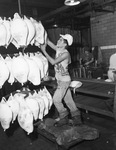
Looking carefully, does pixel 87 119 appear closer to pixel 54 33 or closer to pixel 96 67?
pixel 96 67

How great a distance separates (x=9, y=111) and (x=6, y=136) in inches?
71.7

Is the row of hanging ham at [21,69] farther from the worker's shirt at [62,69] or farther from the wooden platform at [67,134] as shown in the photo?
the wooden platform at [67,134]

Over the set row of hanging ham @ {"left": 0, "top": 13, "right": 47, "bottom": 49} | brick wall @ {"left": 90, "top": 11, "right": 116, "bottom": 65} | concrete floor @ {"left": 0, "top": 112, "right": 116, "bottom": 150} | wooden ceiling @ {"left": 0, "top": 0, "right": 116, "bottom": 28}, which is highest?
wooden ceiling @ {"left": 0, "top": 0, "right": 116, "bottom": 28}

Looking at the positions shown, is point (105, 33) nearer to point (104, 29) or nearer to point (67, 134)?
point (104, 29)

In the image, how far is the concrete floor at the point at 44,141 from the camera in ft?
8.45

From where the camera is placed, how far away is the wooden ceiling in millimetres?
4742

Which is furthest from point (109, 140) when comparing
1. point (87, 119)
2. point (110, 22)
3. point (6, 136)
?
point (110, 22)

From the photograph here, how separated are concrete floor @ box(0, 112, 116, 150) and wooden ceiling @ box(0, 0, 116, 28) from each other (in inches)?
109

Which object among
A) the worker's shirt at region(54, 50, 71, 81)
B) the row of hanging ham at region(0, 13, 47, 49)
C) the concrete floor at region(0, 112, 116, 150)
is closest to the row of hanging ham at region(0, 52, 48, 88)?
the row of hanging ham at region(0, 13, 47, 49)

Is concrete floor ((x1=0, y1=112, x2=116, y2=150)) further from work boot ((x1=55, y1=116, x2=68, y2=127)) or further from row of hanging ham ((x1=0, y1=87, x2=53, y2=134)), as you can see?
row of hanging ham ((x1=0, y1=87, x2=53, y2=134))

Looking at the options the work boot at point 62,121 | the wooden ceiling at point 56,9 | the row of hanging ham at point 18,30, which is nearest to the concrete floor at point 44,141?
the work boot at point 62,121

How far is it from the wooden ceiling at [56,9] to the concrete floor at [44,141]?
2778mm

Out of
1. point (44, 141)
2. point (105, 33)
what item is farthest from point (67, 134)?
point (105, 33)

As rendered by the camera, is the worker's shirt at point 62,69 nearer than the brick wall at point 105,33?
Yes
